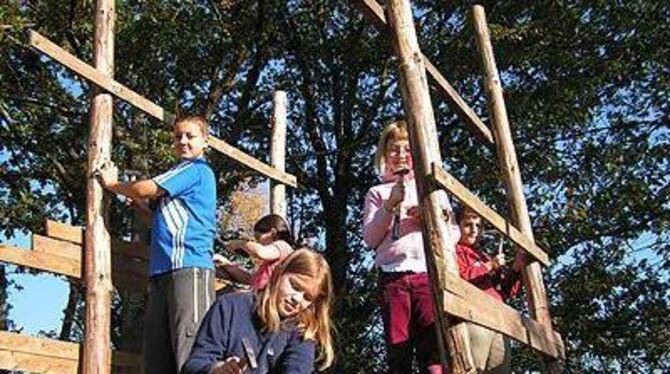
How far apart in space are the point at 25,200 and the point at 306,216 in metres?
4.90

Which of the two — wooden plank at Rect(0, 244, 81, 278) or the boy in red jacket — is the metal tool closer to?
the boy in red jacket

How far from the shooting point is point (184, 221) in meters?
4.73

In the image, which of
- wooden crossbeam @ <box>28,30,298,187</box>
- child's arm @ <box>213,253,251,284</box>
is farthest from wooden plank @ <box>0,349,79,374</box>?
wooden crossbeam @ <box>28,30,298,187</box>

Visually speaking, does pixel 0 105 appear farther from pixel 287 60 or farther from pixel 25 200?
pixel 287 60

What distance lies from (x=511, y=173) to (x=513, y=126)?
303 inches

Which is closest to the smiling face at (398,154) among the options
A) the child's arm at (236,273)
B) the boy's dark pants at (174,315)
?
the boy's dark pants at (174,315)

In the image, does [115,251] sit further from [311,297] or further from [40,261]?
[311,297]

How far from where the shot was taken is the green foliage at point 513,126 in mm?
12617

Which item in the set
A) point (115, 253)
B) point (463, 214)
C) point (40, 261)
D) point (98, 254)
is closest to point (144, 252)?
point (115, 253)

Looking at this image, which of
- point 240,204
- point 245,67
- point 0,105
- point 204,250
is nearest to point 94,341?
point 204,250

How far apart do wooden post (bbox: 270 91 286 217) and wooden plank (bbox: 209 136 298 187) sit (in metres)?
0.07

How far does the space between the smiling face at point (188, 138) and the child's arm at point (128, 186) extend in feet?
0.88

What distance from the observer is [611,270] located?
13.4 m

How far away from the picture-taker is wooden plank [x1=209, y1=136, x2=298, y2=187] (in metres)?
5.91
